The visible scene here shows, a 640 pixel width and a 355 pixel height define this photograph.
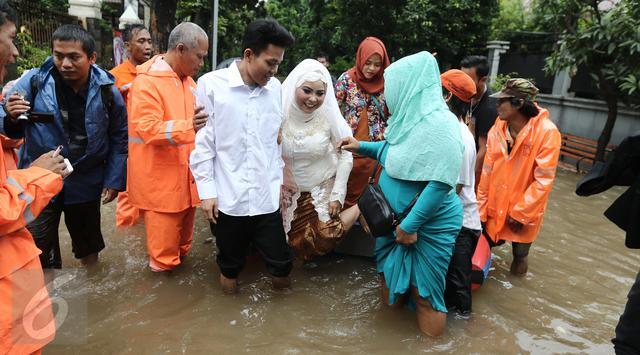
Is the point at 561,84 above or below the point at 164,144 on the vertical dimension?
above

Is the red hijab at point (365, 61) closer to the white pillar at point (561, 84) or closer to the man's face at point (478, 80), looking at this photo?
the man's face at point (478, 80)

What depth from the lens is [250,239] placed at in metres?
2.99

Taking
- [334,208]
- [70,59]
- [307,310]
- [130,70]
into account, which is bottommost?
[307,310]

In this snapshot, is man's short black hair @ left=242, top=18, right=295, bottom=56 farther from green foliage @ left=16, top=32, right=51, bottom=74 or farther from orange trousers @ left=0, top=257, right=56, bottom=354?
green foliage @ left=16, top=32, right=51, bottom=74

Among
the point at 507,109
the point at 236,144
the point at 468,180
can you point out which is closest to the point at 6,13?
the point at 236,144

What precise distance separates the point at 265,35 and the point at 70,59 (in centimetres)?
117

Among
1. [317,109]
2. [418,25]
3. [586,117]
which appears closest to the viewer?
[317,109]

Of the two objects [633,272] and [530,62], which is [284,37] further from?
[530,62]

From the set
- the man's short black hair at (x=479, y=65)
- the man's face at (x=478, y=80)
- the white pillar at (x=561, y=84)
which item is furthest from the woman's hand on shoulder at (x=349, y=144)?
the white pillar at (x=561, y=84)

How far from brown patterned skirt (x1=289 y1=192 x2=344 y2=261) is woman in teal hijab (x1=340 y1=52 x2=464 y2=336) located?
40cm

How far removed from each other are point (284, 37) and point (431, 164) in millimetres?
1126

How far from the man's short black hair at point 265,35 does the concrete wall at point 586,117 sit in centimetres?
797

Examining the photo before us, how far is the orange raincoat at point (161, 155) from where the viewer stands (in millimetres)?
2887

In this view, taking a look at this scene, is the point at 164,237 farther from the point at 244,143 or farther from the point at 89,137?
the point at 244,143
